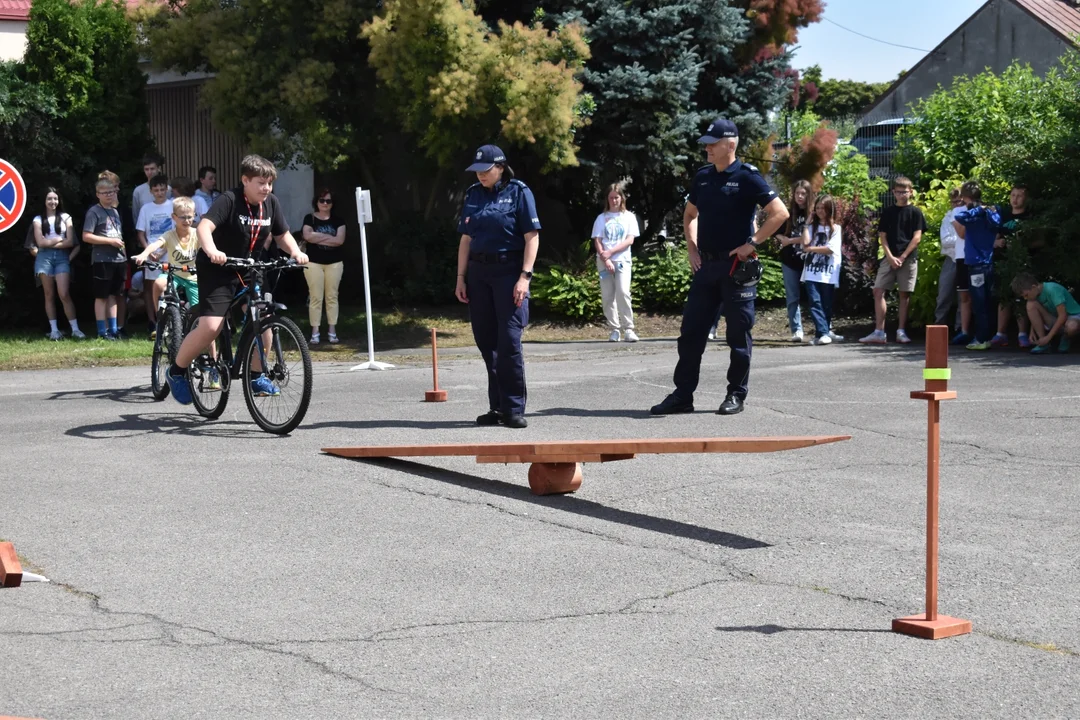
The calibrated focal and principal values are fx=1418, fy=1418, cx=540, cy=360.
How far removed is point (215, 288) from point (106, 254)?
24.8 ft

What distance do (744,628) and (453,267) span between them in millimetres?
16193

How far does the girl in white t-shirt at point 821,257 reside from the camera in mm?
17406

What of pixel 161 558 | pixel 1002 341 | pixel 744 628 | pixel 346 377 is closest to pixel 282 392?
pixel 161 558

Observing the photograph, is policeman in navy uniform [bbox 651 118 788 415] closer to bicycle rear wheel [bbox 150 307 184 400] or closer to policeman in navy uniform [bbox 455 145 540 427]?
policeman in navy uniform [bbox 455 145 540 427]

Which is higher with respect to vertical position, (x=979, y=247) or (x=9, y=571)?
(x=979, y=247)

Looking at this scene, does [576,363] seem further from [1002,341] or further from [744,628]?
[744,628]

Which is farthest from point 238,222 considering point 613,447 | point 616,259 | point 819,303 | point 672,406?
point 819,303

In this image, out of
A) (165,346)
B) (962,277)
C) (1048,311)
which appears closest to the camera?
(165,346)

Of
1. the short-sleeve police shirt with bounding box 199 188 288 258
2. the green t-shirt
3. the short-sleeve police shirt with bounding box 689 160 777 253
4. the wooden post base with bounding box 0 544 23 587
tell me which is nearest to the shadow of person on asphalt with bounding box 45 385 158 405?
the short-sleeve police shirt with bounding box 199 188 288 258

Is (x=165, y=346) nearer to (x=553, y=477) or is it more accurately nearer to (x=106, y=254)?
(x=553, y=477)

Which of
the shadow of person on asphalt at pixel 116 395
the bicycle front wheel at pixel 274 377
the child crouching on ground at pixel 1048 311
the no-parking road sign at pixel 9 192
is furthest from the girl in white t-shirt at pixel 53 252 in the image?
the child crouching on ground at pixel 1048 311

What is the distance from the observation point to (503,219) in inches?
405

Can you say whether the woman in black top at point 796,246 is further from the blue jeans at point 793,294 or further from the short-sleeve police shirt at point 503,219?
the short-sleeve police shirt at point 503,219

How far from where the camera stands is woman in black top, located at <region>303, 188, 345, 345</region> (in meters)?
17.7
